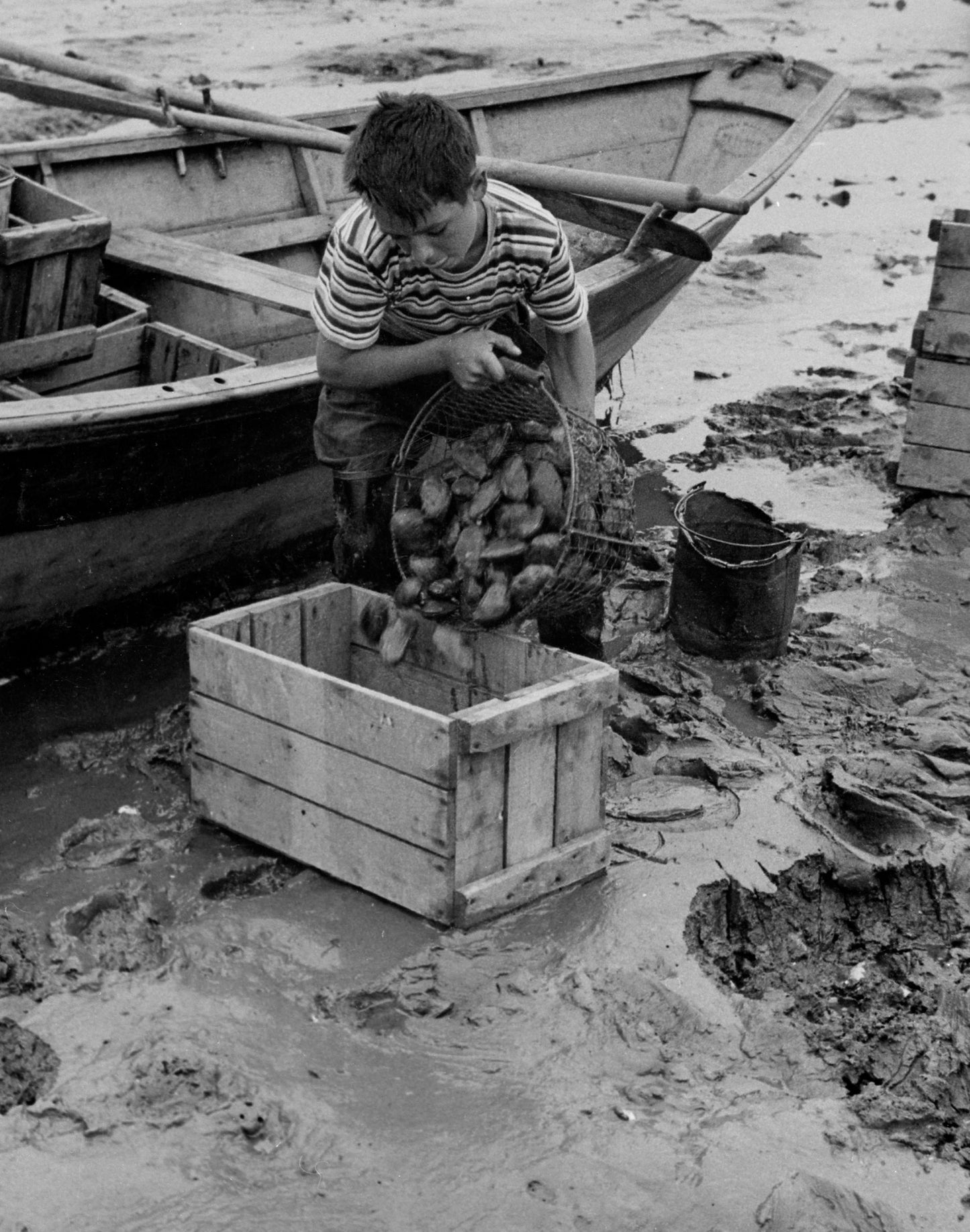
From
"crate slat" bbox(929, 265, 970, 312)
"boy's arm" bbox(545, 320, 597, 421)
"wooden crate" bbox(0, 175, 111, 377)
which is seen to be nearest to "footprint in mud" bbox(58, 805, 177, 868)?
"boy's arm" bbox(545, 320, 597, 421)

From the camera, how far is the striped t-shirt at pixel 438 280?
11.8 feet

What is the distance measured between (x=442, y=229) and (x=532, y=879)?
5.03 ft

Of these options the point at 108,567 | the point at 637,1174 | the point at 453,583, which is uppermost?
the point at 453,583

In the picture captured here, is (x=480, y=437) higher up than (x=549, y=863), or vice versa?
(x=480, y=437)

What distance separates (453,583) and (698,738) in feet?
3.47

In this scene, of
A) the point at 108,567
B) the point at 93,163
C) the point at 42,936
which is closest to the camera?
the point at 42,936

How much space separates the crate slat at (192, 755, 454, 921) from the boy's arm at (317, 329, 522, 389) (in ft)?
3.44

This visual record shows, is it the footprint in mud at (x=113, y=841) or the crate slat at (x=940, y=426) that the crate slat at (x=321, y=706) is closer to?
the footprint in mud at (x=113, y=841)

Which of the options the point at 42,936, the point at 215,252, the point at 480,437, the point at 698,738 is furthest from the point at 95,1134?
the point at 215,252

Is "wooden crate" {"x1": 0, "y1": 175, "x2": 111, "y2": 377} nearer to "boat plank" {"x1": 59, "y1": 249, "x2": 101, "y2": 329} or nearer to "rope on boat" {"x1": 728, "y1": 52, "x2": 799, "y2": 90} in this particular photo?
"boat plank" {"x1": 59, "y1": 249, "x2": 101, "y2": 329}

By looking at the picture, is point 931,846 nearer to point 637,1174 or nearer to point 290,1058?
point 637,1174

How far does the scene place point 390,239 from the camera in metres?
3.55

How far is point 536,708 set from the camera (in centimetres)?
355

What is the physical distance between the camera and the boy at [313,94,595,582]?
128 inches
